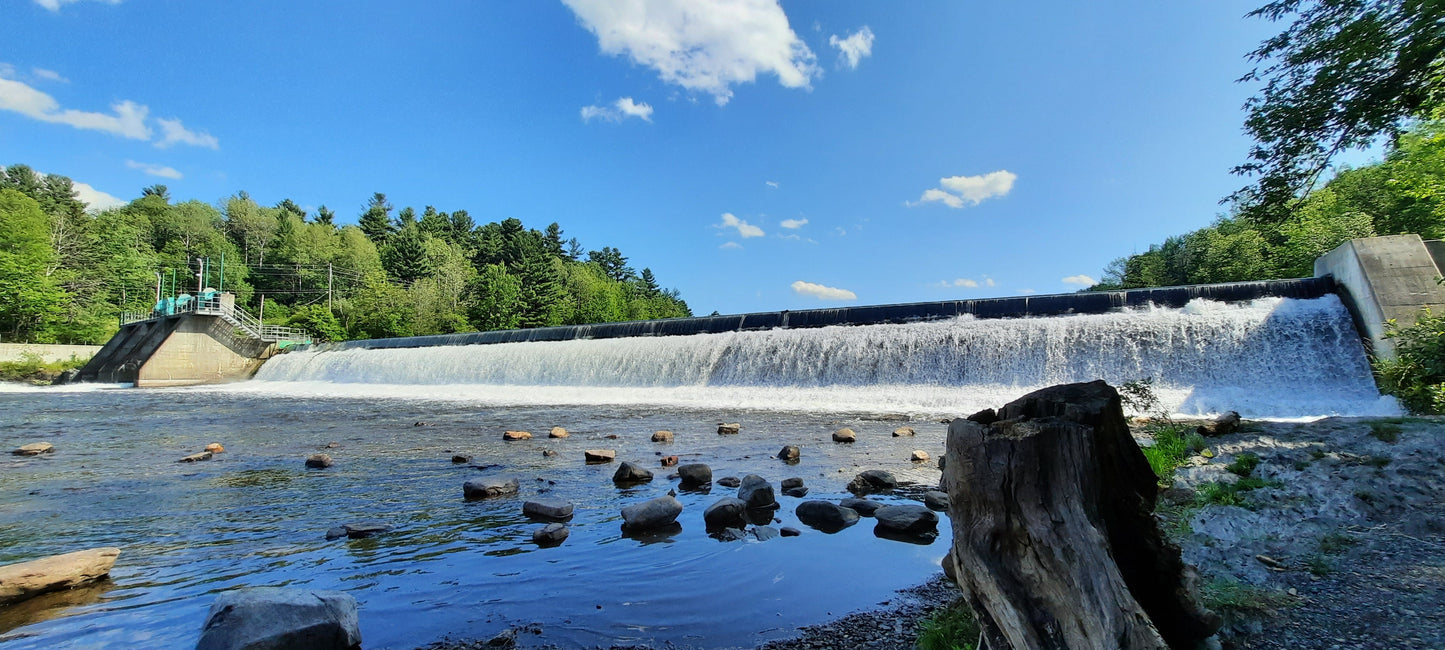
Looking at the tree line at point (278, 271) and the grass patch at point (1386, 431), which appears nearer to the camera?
the grass patch at point (1386, 431)

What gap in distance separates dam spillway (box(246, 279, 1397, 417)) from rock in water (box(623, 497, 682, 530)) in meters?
9.80

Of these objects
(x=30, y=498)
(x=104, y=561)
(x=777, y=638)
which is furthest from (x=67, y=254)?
(x=777, y=638)

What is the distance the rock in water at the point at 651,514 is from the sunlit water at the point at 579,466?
15 centimetres

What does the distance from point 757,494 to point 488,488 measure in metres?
2.93

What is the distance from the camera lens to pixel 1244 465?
530 cm

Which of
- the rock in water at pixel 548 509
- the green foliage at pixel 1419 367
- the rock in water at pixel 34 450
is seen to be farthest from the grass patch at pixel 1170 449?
the rock in water at pixel 34 450

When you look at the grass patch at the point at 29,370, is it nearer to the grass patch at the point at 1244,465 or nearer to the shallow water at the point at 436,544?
the shallow water at the point at 436,544

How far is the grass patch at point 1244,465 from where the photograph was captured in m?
5.23

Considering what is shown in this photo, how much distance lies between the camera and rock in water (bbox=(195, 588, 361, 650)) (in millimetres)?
2746

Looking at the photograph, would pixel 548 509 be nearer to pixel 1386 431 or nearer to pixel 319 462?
pixel 319 462

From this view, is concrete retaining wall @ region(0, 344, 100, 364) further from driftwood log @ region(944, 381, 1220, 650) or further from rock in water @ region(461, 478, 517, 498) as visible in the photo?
driftwood log @ region(944, 381, 1220, 650)

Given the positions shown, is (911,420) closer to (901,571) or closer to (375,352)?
(901,571)

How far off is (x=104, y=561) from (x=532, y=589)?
294 centimetres

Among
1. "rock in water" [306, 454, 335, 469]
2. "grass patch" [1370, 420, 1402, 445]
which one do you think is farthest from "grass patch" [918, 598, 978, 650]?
"rock in water" [306, 454, 335, 469]
